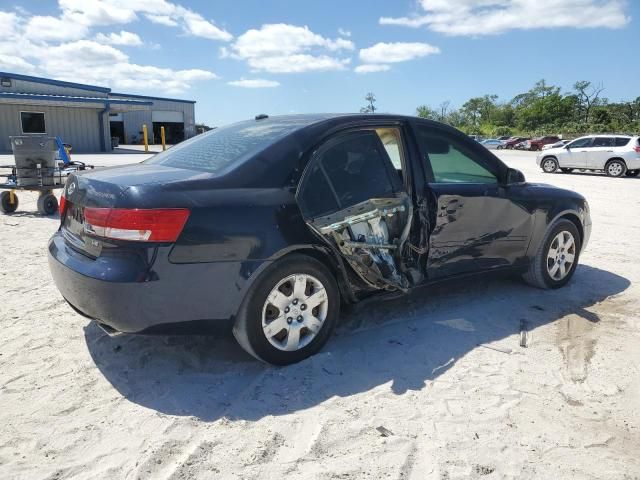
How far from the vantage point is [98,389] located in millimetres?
2992

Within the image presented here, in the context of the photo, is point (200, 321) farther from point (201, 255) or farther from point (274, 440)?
point (274, 440)

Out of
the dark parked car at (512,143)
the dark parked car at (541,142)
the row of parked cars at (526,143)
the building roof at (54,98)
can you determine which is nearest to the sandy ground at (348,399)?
the building roof at (54,98)

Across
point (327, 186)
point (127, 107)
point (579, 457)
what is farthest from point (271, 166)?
point (127, 107)

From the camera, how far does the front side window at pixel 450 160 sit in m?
4.00

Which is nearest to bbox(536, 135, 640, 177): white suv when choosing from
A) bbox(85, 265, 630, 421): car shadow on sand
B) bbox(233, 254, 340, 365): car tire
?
bbox(85, 265, 630, 421): car shadow on sand

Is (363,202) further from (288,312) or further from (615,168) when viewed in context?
(615,168)

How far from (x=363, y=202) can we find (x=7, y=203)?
7850 millimetres

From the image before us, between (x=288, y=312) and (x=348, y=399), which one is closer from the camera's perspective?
(x=348, y=399)

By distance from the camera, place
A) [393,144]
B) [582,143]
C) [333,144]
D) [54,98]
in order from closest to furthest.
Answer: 1. [333,144]
2. [393,144]
3. [582,143]
4. [54,98]

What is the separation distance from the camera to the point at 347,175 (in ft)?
11.8

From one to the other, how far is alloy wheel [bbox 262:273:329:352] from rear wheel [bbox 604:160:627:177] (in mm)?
19918

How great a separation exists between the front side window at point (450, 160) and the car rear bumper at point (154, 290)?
178 cm

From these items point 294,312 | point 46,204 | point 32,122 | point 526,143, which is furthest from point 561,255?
point 526,143

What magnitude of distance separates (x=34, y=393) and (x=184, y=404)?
0.89m
